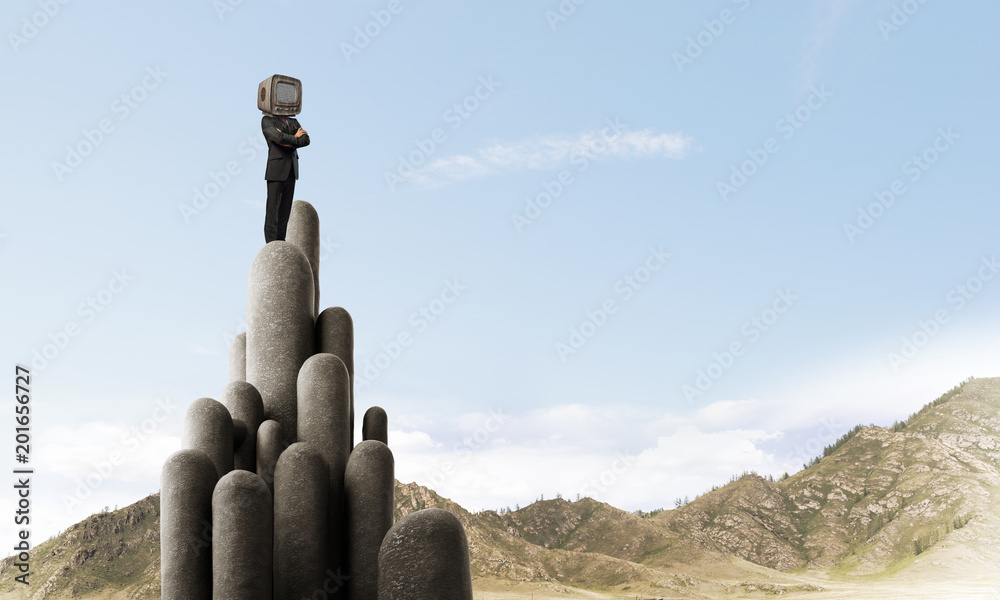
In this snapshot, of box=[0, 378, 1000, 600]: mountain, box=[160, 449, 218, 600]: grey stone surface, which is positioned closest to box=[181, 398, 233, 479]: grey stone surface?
box=[160, 449, 218, 600]: grey stone surface

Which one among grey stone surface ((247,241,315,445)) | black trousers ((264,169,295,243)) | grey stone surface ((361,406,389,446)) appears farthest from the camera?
black trousers ((264,169,295,243))

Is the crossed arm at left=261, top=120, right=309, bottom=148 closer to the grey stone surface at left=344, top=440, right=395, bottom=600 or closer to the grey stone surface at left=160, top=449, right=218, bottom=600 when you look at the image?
the grey stone surface at left=344, top=440, right=395, bottom=600

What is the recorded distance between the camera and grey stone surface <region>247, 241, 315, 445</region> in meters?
10.4

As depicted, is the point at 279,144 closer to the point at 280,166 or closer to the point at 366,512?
the point at 280,166

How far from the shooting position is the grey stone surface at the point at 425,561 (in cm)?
821

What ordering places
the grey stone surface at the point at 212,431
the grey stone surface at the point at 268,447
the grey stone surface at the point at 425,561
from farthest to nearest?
the grey stone surface at the point at 268,447
the grey stone surface at the point at 212,431
the grey stone surface at the point at 425,561

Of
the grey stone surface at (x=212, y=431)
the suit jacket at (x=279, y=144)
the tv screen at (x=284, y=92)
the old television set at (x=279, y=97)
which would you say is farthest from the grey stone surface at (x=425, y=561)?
the tv screen at (x=284, y=92)

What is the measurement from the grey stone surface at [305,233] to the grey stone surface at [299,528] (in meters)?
3.13

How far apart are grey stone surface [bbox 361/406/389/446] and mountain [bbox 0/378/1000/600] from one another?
28138 mm

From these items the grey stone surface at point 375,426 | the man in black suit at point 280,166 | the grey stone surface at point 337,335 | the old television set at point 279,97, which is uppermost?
the old television set at point 279,97

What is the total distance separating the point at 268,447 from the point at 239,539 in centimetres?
163

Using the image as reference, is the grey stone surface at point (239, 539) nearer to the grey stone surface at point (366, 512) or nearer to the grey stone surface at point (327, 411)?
the grey stone surface at point (366, 512)

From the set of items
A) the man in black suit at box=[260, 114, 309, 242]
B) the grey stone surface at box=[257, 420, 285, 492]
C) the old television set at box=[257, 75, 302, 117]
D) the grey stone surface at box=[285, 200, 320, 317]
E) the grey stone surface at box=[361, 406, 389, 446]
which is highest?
the old television set at box=[257, 75, 302, 117]

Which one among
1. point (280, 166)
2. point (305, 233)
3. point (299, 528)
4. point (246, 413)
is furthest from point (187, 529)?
point (280, 166)
